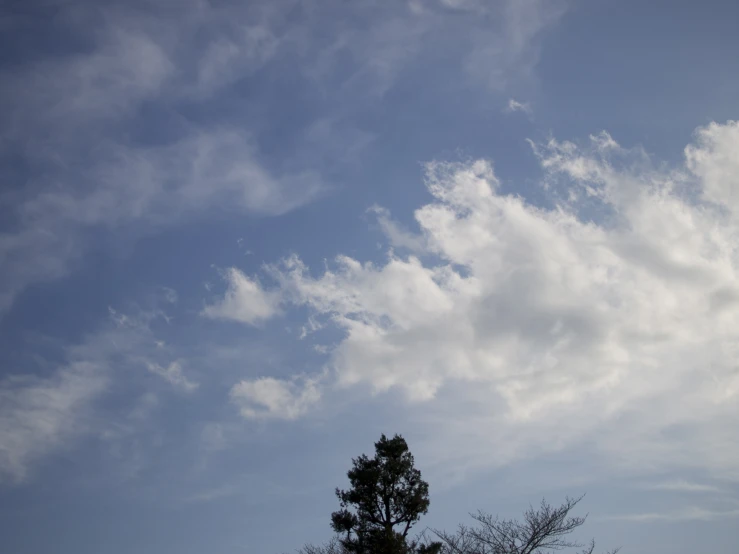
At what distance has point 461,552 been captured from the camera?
3044 cm

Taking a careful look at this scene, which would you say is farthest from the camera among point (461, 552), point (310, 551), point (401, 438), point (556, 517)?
point (310, 551)

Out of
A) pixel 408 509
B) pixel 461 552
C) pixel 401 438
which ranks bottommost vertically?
pixel 461 552

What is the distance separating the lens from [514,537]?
1077 inches

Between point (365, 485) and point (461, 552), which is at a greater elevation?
point (365, 485)

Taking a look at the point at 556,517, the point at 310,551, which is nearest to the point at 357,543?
the point at 556,517

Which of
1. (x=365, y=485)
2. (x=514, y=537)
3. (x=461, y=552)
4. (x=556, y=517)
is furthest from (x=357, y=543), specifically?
(x=556, y=517)

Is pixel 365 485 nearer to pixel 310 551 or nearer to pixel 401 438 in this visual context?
pixel 401 438

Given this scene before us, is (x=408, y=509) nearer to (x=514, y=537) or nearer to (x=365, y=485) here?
(x=365, y=485)

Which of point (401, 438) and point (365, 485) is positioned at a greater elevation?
point (401, 438)

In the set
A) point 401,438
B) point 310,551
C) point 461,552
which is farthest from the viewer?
point 310,551

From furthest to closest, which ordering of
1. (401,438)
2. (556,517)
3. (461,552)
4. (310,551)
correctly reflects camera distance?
1. (310,551)
2. (401,438)
3. (461,552)
4. (556,517)

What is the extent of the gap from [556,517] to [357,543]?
10.3m

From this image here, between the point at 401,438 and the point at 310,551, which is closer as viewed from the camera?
the point at 401,438

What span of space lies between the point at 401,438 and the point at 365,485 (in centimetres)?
318
